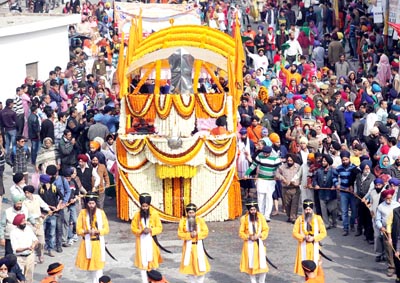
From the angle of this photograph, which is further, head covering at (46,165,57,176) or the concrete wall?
the concrete wall

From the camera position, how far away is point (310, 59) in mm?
37531

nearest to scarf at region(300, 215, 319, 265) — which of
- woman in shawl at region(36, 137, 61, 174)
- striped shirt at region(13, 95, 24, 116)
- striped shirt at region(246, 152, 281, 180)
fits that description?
striped shirt at region(246, 152, 281, 180)

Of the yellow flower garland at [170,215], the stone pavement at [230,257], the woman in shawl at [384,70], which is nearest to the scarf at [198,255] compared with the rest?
the stone pavement at [230,257]

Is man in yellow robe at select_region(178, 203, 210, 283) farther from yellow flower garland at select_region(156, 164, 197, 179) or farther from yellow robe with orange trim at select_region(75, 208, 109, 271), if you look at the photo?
yellow flower garland at select_region(156, 164, 197, 179)

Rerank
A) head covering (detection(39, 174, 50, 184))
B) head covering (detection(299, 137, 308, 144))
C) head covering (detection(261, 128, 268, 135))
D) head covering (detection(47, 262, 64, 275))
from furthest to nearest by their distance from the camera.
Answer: head covering (detection(261, 128, 268, 135)) → head covering (detection(299, 137, 308, 144)) → head covering (detection(39, 174, 50, 184)) → head covering (detection(47, 262, 64, 275))

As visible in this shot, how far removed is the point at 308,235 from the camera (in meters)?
21.3

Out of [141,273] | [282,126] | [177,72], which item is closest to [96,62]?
[282,126]

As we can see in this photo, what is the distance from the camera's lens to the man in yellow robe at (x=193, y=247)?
2119 cm

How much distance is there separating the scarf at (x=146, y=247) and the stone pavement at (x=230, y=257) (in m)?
0.65

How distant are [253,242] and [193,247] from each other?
88cm

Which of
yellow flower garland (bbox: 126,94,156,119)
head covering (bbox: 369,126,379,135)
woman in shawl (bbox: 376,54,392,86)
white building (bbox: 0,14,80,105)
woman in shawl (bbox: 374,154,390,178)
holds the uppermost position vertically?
white building (bbox: 0,14,80,105)

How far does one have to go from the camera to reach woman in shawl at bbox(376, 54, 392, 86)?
3356 cm

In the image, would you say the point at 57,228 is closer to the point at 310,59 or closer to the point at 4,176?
the point at 4,176

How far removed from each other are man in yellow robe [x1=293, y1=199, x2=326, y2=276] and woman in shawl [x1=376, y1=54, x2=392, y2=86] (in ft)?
41.4
